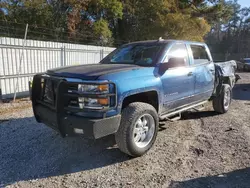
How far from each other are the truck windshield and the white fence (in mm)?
3977

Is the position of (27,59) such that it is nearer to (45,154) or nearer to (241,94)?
(45,154)

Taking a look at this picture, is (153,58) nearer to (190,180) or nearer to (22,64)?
(190,180)

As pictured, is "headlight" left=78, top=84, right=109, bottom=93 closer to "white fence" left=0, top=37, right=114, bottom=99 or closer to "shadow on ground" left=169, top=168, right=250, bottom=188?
"shadow on ground" left=169, top=168, right=250, bottom=188

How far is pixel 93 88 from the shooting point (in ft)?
9.10

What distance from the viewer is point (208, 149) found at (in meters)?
3.61

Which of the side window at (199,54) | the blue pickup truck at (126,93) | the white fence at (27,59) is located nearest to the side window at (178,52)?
the blue pickup truck at (126,93)

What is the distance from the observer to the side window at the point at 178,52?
394 centimetres

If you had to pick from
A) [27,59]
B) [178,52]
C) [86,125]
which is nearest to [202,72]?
[178,52]

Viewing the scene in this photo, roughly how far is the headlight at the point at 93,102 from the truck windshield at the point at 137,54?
50.0 inches

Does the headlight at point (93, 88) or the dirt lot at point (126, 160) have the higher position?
the headlight at point (93, 88)

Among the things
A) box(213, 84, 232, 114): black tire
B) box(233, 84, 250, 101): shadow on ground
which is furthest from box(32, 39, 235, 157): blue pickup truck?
box(233, 84, 250, 101): shadow on ground

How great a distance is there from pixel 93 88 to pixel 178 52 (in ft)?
7.14

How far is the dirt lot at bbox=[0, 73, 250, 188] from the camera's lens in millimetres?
2748

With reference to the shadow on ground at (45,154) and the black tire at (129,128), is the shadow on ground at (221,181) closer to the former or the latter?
the black tire at (129,128)
